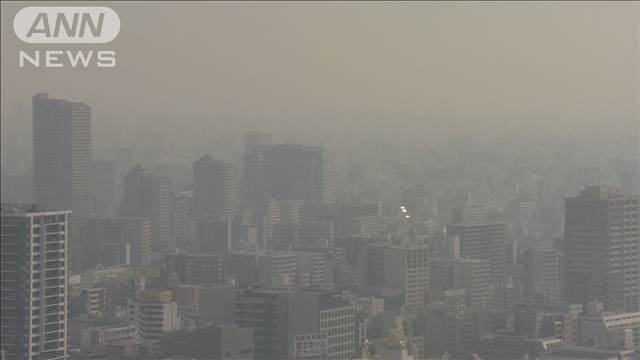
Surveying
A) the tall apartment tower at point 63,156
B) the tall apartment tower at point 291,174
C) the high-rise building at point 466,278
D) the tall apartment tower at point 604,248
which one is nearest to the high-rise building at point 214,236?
the tall apartment tower at point 291,174

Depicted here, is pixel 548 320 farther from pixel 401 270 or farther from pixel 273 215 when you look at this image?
pixel 273 215

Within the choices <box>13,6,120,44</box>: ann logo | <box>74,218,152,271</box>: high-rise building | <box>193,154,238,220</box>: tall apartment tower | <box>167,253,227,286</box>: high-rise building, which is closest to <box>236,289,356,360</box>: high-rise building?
<box>167,253,227,286</box>: high-rise building

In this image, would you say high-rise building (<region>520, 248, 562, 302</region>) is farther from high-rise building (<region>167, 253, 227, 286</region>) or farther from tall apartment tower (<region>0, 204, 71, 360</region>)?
tall apartment tower (<region>0, 204, 71, 360</region>)

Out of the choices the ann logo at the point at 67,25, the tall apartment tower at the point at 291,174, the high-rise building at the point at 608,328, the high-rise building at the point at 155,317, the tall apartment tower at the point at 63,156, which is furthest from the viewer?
the tall apartment tower at the point at 63,156

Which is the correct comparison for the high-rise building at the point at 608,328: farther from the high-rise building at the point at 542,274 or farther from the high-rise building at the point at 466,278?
the high-rise building at the point at 466,278

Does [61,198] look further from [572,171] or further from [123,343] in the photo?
[572,171]

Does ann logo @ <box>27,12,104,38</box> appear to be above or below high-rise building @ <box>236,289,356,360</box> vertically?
above
